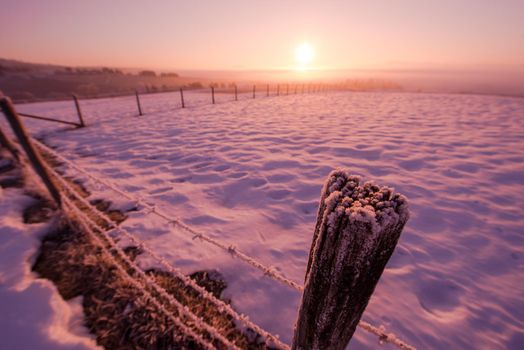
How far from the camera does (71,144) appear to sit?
7.09 meters

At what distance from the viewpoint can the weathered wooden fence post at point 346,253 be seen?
0.71 meters

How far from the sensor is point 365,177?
4.41 m

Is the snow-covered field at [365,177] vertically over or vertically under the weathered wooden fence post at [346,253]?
under

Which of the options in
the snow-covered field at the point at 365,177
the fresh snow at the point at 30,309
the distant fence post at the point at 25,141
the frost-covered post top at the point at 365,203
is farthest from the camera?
the distant fence post at the point at 25,141

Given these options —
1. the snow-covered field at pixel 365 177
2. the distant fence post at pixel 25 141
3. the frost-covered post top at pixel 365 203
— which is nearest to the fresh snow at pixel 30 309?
the distant fence post at pixel 25 141

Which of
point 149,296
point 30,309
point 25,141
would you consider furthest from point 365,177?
point 25,141

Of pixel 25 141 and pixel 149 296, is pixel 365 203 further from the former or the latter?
pixel 25 141

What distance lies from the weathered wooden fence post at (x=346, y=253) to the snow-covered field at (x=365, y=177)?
1312 mm

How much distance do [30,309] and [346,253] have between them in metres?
2.74

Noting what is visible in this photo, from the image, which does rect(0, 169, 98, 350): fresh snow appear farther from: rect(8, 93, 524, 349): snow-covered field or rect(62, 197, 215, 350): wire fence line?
rect(8, 93, 524, 349): snow-covered field

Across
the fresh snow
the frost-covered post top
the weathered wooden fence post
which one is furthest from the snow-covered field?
the frost-covered post top

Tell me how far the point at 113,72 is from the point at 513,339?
55.2m

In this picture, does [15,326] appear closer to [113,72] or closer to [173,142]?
[173,142]

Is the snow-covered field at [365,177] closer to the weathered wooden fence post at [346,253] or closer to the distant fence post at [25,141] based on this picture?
the distant fence post at [25,141]
